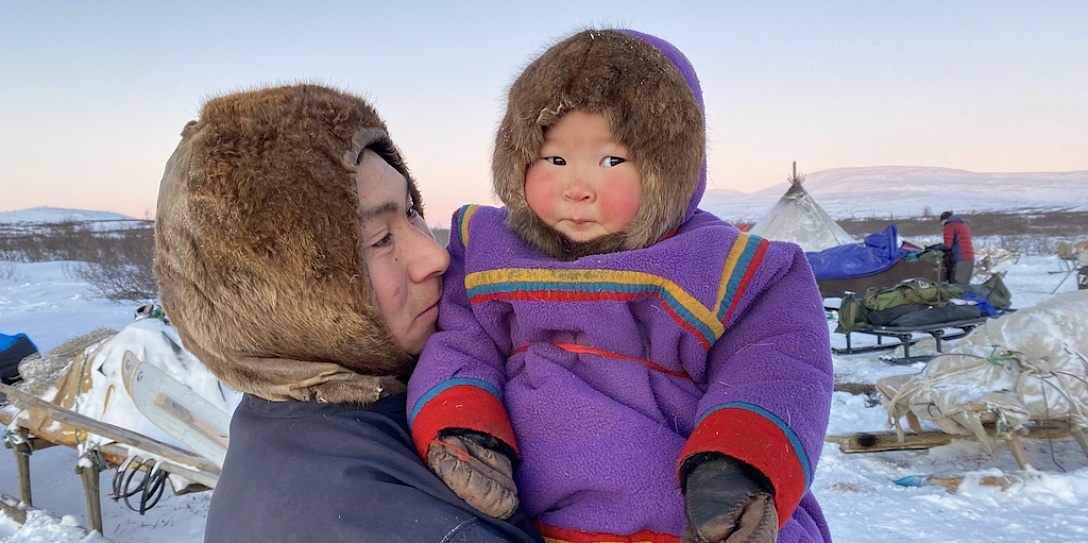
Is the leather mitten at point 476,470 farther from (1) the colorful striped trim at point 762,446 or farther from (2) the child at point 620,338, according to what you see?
(1) the colorful striped trim at point 762,446

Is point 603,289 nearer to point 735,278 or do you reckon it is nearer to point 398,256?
point 735,278

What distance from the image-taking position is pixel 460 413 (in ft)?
3.81

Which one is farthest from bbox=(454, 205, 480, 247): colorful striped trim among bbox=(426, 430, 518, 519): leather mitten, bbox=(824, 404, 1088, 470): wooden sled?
bbox=(824, 404, 1088, 470): wooden sled

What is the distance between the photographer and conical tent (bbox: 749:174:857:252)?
53.3ft

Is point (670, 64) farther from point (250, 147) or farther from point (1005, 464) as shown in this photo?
point (1005, 464)

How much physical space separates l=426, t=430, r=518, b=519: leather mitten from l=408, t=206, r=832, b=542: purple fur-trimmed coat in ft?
0.09

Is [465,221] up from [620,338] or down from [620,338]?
up

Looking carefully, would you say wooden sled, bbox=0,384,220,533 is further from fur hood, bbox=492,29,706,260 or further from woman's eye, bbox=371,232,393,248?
fur hood, bbox=492,29,706,260

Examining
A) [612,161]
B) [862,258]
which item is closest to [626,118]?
[612,161]

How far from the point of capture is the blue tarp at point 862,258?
36.1 ft

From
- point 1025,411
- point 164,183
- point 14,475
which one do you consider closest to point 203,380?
point 14,475

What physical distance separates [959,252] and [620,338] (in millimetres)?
11747

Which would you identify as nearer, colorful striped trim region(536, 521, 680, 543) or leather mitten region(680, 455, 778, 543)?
leather mitten region(680, 455, 778, 543)

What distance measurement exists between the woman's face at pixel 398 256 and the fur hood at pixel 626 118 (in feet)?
0.71
